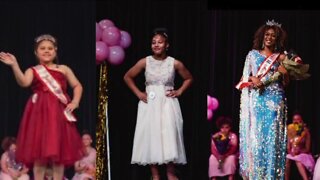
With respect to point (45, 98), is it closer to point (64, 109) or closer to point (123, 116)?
point (64, 109)

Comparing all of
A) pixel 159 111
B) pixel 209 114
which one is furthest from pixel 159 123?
pixel 209 114

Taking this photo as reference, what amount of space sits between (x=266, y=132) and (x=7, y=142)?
7.64 feet

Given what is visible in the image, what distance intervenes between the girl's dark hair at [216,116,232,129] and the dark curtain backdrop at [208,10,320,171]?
0.14 ft

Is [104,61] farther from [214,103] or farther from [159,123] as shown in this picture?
[214,103]

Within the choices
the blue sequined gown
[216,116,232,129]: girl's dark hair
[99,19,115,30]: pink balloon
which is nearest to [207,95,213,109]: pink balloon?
[216,116,232,129]: girl's dark hair

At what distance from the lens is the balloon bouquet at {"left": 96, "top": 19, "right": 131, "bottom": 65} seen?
308 inches

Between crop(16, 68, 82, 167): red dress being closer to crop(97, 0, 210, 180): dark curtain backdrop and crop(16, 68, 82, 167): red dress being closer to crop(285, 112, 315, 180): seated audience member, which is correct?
crop(97, 0, 210, 180): dark curtain backdrop

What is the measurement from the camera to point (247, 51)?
27.2 ft

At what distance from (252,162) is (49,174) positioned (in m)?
1.82

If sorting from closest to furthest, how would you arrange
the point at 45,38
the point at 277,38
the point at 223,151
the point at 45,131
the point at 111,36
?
the point at 45,131 < the point at 45,38 < the point at 111,36 < the point at 277,38 < the point at 223,151

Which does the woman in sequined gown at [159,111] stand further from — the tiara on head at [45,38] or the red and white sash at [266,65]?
the tiara on head at [45,38]

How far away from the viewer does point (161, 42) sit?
7875 millimetres

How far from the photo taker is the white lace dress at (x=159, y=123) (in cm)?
777

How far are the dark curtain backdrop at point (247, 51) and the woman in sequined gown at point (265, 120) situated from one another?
0.46 metres
